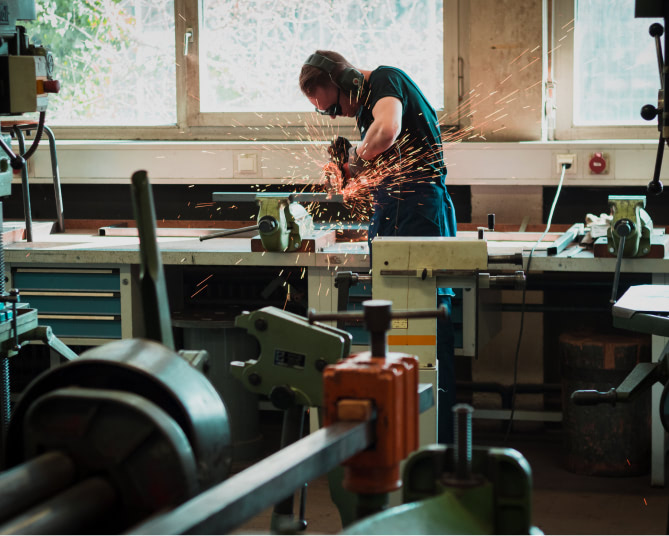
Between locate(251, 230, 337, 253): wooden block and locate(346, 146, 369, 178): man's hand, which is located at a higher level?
locate(346, 146, 369, 178): man's hand

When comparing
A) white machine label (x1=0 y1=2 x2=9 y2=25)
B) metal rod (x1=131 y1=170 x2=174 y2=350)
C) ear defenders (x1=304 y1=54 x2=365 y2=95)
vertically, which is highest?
white machine label (x1=0 y1=2 x2=9 y2=25)

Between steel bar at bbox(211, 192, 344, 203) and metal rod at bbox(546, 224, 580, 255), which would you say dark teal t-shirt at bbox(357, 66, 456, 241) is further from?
metal rod at bbox(546, 224, 580, 255)

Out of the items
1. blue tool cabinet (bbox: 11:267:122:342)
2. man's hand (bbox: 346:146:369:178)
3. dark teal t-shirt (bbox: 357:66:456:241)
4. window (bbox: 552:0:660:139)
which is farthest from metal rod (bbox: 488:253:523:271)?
window (bbox: 552:0:660:139)

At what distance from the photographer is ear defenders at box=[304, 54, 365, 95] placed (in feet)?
9.62

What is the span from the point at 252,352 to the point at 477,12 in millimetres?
1650

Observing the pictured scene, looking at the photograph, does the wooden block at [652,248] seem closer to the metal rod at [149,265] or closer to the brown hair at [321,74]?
the brown hair at [321,74]

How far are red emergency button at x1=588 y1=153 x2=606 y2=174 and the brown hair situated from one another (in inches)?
47.3

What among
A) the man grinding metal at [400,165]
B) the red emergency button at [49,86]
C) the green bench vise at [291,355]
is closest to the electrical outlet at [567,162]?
the man grinding metal at [400,165]

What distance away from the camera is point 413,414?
1227 mm

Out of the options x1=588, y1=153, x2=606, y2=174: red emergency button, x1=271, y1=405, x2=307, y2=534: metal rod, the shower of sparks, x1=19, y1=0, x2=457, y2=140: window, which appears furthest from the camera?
x1=19, y1=0, x2=457, y2=140: window

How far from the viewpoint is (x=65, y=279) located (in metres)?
3.43

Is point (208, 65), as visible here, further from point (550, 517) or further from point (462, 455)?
point (462, 455)

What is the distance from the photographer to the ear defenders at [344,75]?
9.62 ft

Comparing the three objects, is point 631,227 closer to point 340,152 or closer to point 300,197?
point 340,152
